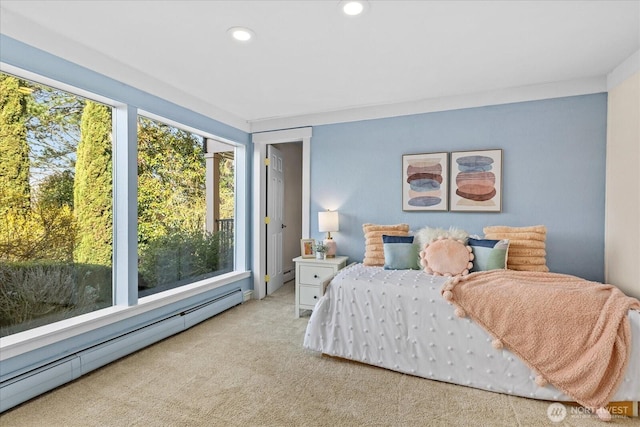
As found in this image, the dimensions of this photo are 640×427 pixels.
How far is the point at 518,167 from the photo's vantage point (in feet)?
10.1

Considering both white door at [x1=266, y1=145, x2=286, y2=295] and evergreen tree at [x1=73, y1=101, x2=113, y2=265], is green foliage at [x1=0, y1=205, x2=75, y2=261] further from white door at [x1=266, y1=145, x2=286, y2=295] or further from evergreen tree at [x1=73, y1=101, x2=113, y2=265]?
white door at [x1=266, y1=145, x2=286, y2=295]

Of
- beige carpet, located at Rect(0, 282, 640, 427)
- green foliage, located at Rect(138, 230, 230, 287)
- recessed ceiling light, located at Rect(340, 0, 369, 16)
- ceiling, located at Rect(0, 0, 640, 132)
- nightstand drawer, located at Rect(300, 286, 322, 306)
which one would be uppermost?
ceiling, located at Rect(0, 0, 640, 132)

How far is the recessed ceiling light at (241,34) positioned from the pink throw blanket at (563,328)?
2.26 m

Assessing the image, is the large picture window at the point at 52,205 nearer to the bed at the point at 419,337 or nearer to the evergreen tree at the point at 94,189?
the evergreen tree at the point at 94,189

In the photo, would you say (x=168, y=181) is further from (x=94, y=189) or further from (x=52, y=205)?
(x=52, y=205)

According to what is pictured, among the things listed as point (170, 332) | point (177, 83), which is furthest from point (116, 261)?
point (177, 83)

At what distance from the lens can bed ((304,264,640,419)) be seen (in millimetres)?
2002

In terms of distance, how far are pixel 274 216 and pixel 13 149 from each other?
2857 mm

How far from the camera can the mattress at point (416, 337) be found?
202 centimetres

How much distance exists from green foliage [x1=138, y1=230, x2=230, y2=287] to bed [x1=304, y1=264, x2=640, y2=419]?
64.4 inches

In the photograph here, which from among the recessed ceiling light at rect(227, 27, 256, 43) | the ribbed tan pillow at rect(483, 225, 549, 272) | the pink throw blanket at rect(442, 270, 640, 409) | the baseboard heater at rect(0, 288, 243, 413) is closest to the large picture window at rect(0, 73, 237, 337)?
the baseboard heater at rect(0, 288, 243, 413)

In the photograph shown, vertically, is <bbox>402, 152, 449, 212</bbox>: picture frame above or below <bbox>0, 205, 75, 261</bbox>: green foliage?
above

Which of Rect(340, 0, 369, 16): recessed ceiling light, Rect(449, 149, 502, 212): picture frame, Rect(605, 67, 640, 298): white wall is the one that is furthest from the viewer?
Rect(449, 149, 502, 212): picture frame

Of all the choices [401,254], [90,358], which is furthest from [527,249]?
[90,358]
